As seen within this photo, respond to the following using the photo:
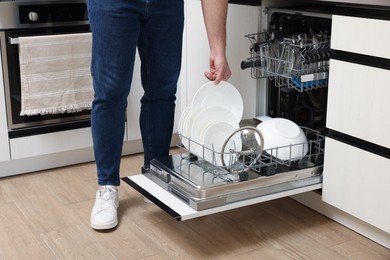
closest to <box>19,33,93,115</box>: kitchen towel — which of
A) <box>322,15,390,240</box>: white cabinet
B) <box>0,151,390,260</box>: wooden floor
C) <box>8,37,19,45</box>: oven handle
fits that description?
<box>8,37,19,45</box>: oven handle

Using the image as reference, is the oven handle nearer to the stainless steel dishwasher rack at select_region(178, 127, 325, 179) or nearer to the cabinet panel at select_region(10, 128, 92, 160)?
the cabinet panel at select_region(10, 128, 92, 160)

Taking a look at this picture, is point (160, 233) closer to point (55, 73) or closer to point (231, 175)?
point (231, 175)

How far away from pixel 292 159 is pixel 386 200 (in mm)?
347

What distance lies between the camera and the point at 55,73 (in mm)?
2492

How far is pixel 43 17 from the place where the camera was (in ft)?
8.05

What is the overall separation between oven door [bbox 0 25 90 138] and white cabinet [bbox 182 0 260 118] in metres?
0.45

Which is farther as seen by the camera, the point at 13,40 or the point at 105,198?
the point at 13,40

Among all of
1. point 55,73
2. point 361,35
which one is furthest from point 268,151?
point 55,73

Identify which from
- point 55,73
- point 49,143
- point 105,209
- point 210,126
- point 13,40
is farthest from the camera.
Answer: point 49,143

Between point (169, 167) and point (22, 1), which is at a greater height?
point (22, 1)

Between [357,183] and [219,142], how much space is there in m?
0.47

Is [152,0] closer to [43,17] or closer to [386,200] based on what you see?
[43,17]

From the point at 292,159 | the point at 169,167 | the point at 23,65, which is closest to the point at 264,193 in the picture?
the point at 292,159

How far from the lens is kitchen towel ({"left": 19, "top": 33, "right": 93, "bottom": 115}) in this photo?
2.43 metres
